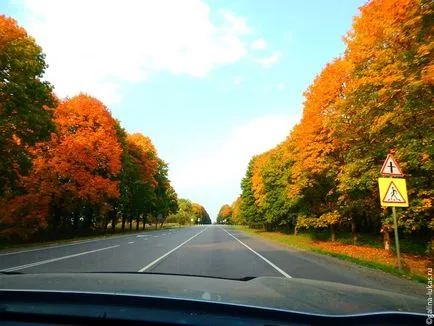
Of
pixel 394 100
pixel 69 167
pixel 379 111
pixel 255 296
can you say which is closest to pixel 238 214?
pixel 69 167

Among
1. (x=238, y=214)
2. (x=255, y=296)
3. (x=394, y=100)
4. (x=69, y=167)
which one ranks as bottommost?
(x=255, y=296)

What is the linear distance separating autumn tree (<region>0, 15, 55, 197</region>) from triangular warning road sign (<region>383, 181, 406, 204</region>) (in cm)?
1968

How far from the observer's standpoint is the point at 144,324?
2148mm

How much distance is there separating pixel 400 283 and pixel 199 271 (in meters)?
5.49

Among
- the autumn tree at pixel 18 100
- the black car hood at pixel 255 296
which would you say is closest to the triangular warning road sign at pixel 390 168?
the black car hood at pixel 255 296

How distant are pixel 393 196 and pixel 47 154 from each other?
28.8 m

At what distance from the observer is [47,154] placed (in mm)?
34906

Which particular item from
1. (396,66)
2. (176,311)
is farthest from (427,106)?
(176,311)

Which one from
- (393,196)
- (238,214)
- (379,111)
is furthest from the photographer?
(238,214)

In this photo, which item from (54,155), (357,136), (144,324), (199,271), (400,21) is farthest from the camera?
(54,155)

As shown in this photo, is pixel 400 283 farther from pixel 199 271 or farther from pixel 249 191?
pixel 249 191

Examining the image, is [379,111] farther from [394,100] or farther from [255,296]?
[255,296]

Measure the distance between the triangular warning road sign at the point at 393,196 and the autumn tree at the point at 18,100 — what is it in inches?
775

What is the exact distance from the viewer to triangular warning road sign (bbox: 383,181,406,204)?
1353 centimetres
